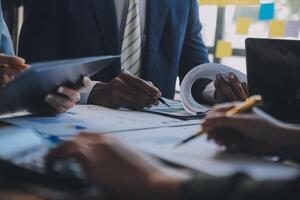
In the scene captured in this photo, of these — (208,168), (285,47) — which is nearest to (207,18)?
(285,47)

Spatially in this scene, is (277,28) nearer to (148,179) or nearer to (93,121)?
(93,121)

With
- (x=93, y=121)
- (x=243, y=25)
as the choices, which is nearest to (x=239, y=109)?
(x=93, y=121)

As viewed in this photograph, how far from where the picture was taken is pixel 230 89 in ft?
3.82

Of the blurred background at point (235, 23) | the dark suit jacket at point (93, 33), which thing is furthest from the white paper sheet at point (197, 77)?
the blurred background at point (235, 23)

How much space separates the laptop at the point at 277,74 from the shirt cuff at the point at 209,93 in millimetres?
302

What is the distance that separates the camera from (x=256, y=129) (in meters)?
0.64

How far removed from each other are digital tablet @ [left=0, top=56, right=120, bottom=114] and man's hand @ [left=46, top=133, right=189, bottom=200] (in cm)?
21

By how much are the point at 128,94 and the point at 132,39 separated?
0.40 meters

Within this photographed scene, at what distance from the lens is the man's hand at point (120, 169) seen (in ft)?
1.53

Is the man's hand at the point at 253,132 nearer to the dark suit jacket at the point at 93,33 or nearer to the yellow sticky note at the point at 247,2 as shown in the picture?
the dark suit jacket at the point at 93,33

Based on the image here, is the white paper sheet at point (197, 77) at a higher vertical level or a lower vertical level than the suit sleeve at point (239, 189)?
lower

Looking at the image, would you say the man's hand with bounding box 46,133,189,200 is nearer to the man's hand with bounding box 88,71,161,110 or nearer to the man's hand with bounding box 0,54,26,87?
the man's hand with bounding box 0,54,26,87

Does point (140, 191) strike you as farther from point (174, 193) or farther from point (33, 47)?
point (33, 47)

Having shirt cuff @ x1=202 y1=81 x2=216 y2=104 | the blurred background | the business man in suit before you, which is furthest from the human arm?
the blurred background
